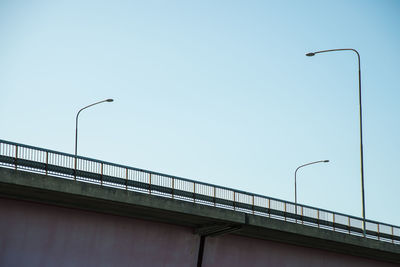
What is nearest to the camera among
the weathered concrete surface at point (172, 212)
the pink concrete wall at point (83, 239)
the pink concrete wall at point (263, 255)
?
the weathered concrete surface at point (172, 212)

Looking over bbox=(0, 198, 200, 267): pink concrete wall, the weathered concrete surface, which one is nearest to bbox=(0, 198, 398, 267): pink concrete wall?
bbox=(0, 198, 200, 267): pink concrete wall

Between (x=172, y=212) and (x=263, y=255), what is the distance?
760cm

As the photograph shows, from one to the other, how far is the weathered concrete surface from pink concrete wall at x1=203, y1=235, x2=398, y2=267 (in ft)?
0.59

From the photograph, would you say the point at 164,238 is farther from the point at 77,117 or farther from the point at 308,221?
the point at 77,117

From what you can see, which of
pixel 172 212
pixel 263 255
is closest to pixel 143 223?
pixel 172 212

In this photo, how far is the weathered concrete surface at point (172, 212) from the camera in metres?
25.6

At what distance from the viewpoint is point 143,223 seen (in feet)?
100

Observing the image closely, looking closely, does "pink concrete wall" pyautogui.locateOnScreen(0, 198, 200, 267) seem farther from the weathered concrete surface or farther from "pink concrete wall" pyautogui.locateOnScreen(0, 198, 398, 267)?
the weathered concrete surface

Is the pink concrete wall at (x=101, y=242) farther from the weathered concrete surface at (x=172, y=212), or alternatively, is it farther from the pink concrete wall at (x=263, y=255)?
the weathered concrete surface at (x=172, y=212)

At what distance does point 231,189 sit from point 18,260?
10.7 meters

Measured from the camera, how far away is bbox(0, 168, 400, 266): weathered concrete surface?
25625 mm

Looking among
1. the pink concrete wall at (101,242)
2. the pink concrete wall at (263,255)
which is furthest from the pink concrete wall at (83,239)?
the pink concrete wall at (263,255)

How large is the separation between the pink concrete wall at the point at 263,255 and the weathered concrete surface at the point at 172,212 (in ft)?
0.59

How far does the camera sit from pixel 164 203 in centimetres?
2894
